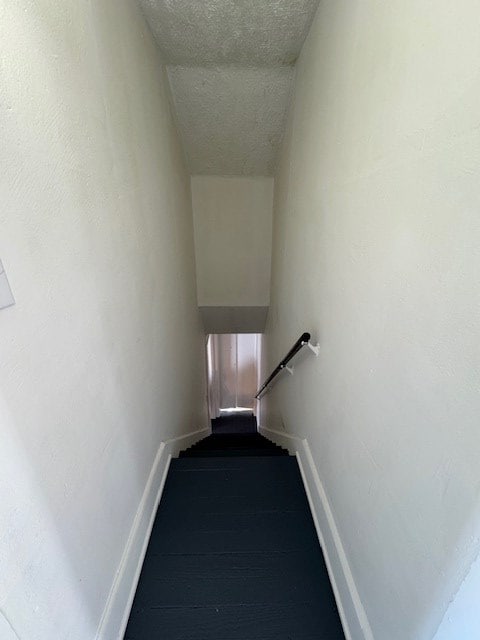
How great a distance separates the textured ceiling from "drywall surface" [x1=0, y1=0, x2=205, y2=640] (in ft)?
0.87

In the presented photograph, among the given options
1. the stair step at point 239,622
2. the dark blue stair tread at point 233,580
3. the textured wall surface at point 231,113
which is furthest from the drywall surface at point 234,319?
the stair step at point 239,622

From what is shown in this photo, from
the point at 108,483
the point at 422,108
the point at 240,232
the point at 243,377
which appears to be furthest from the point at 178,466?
the point at 243,377

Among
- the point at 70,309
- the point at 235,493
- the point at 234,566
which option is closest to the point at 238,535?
the point at 234,566

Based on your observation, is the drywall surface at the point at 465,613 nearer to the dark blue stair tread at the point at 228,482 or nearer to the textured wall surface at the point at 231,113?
the dark blue stair tread at the point at 228,482

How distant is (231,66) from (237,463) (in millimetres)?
2468

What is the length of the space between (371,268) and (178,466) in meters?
1.61

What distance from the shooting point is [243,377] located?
6.13 m

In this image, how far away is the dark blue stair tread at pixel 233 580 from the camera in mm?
1151

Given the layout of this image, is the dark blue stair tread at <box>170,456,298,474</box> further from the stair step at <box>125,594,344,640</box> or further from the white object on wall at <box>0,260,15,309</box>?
the white object on wall at <box>0,260,15,309</box>

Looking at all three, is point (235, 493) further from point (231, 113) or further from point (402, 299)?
point (231, 113)

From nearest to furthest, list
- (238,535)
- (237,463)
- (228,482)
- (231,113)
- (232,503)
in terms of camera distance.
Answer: (238,535)
(232,503)
(228,482)
(237,463)
(231,113)

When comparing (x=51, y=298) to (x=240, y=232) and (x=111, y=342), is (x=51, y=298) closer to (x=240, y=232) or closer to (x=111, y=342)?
(x=111, y=342)

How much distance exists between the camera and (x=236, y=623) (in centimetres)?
109

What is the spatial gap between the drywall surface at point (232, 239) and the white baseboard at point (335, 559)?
2.35 m
